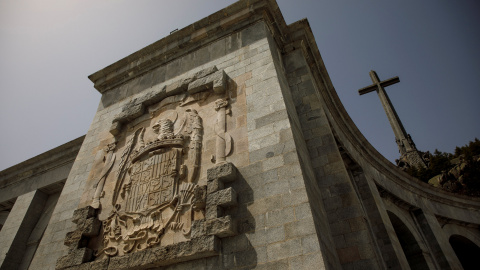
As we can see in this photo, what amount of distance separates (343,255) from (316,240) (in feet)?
5.26

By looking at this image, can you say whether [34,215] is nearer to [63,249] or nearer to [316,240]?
[63,249]

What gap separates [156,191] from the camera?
550 centimetres

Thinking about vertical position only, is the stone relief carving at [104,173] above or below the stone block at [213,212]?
above

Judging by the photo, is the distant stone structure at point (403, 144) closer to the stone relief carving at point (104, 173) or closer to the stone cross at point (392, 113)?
the stone cross at point (392, 113)

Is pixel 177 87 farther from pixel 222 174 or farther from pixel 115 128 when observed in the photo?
pixel 222 174

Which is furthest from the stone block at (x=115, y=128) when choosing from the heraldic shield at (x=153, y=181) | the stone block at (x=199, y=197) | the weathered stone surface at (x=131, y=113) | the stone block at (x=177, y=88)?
the stone block at (x=199, y=197)

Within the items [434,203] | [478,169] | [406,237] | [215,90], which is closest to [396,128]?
[478,169]

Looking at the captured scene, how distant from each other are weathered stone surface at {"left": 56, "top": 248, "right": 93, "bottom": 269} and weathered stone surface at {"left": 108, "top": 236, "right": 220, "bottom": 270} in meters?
0.62

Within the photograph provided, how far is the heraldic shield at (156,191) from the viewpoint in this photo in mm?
5039

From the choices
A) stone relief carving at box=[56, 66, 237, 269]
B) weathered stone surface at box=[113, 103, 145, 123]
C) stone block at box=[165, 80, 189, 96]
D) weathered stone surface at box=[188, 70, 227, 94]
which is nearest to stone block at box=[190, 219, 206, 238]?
stone relief carving at box=[56, 66, 237, 269]

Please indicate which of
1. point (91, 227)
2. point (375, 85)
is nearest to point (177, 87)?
point (91, 227)

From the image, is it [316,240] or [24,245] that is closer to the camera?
[316,240]

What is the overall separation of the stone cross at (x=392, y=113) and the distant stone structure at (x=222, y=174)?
14804 millimetres

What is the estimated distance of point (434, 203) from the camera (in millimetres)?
13172
